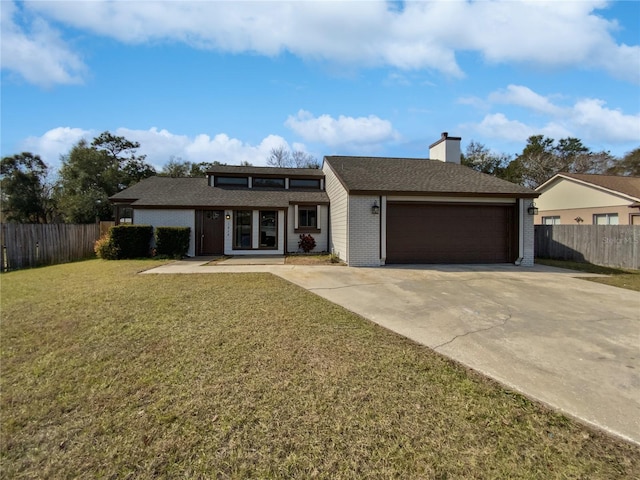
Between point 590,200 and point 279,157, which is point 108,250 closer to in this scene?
point 590,200

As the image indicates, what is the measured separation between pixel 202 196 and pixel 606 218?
22.6 m

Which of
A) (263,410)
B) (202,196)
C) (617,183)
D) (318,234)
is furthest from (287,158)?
(263,410)

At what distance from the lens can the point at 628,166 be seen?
3041cm

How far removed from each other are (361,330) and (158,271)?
7.42 m

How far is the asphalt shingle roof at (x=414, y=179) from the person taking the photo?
35.7 feet

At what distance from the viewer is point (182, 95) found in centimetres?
1024

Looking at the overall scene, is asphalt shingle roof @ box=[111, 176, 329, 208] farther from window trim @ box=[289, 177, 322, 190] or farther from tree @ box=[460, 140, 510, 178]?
tree @ box=[460, 140, 510, 178]

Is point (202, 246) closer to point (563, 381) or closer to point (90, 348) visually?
point (90, 348)

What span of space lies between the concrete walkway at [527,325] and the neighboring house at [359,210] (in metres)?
2.32

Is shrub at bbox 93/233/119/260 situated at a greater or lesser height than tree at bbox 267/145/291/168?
lesser

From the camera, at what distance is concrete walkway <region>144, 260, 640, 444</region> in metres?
2.71

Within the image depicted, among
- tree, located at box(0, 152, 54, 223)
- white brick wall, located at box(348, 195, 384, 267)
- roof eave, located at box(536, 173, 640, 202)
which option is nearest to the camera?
white brick wall, located at box(348, 195, 384, 267)

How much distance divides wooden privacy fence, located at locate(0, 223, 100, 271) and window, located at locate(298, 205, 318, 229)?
969cm

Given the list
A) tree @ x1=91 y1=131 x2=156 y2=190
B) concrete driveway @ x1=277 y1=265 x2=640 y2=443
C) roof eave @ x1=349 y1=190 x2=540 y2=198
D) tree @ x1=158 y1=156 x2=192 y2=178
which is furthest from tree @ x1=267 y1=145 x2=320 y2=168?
concrete driveway @ x1=277 y1=265 x2=640 y2=443
